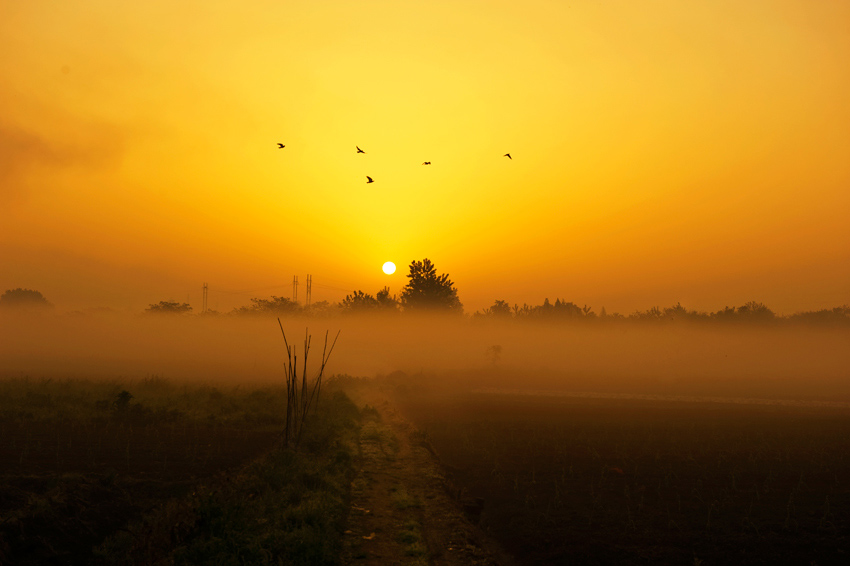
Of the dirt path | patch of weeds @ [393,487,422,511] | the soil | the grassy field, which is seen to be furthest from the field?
the soil

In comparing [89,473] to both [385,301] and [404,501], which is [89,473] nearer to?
[404,501]

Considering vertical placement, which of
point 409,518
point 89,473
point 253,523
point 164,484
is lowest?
point 409,518

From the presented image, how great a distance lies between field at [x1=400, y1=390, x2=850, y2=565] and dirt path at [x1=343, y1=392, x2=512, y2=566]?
59 centimetres

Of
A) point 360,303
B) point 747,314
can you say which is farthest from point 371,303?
point 747,314

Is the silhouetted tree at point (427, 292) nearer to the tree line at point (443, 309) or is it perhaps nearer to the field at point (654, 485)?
the tree line at point (443, 309)

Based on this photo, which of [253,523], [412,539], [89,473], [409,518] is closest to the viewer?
[253,523]

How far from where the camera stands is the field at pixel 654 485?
39.0ft

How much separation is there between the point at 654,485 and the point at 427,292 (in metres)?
93.0

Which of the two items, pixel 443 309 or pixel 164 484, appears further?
pixel 443 309

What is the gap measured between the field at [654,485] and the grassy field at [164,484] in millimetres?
4248

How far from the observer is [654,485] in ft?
55.0

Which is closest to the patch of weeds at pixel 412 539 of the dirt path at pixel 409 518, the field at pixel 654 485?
the dirt path at pixel 409 518

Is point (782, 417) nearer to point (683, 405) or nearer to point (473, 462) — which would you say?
point (683, 405)

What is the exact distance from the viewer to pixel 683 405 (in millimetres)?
40000
